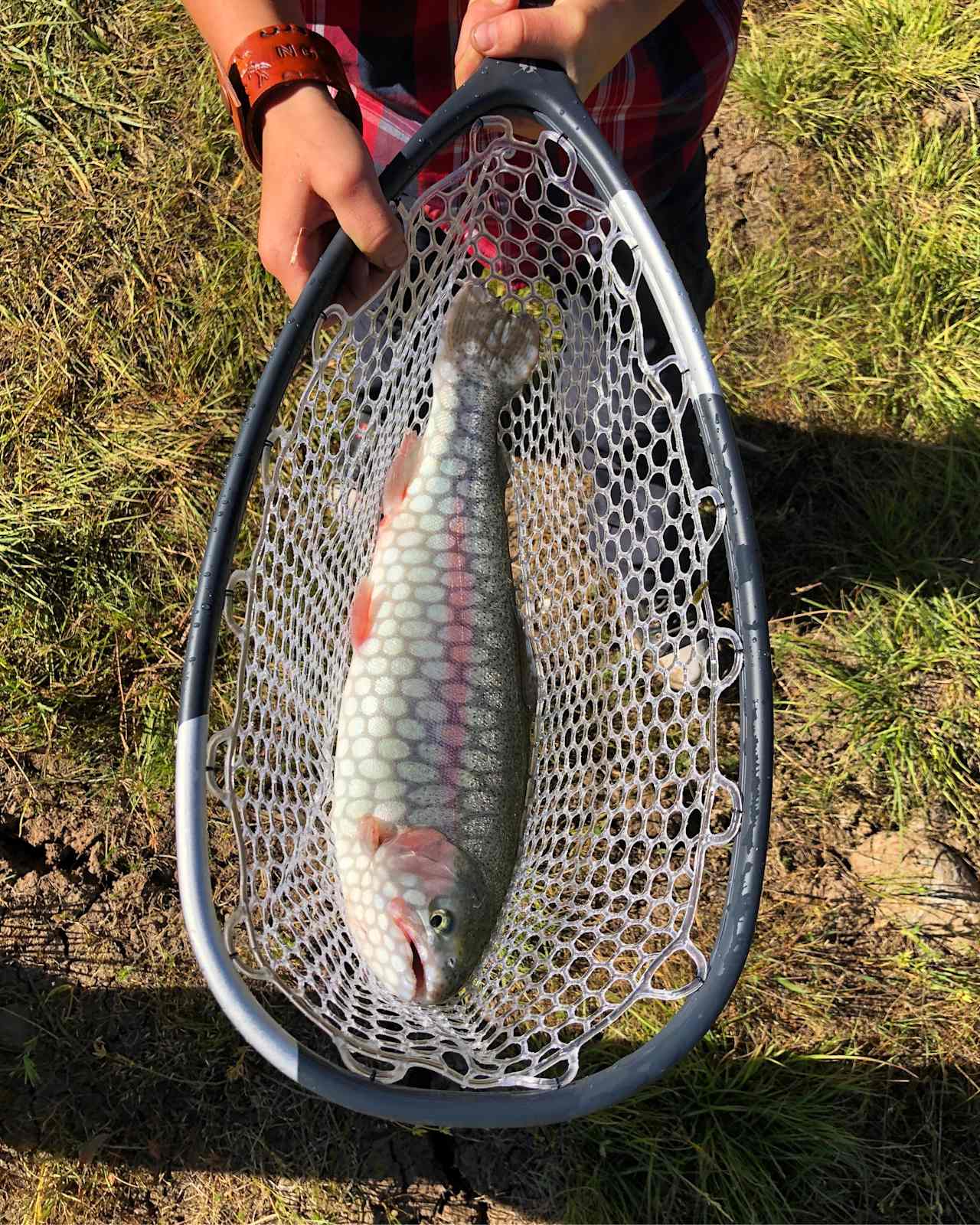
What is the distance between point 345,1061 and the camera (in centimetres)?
126

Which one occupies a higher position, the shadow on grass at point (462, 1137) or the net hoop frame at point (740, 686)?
the net hoop frame at point (740, 686)

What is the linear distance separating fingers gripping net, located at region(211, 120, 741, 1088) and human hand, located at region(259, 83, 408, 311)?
0.12 m

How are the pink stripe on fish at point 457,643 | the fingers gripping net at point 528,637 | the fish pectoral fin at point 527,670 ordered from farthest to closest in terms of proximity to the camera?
the fish pectoral fin at point 527,670, the pink stripe on fish at point 457,643, the fingers gripping net at point 528,637

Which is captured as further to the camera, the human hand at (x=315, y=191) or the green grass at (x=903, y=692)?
the green grass at (x=903, y=692)

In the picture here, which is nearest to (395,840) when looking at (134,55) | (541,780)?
(541,780)

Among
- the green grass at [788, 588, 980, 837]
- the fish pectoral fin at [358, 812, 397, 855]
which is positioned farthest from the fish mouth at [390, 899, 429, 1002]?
the green grass at [788, 588, 980, 837]

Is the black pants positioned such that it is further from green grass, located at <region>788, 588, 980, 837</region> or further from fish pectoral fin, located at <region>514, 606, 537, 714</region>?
green grass, located at <region>788, 588, 980, 837</region>

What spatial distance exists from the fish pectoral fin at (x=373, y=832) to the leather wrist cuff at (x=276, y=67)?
1.08m

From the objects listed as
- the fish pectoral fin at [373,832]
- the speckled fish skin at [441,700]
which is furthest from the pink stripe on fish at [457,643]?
the fish pectoral fin at [373,832]

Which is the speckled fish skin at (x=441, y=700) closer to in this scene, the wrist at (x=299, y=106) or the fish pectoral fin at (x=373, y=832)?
the fish pectoral fin at (x=373, y=832)

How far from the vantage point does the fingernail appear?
54.8 inches

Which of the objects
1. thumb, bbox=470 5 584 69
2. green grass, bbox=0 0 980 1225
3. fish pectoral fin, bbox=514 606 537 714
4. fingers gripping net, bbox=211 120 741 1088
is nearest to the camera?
thumb, bbox=470 5 584 69

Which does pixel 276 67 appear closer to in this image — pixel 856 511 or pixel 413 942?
pixel 413 942

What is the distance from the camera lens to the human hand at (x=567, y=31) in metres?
1.39
